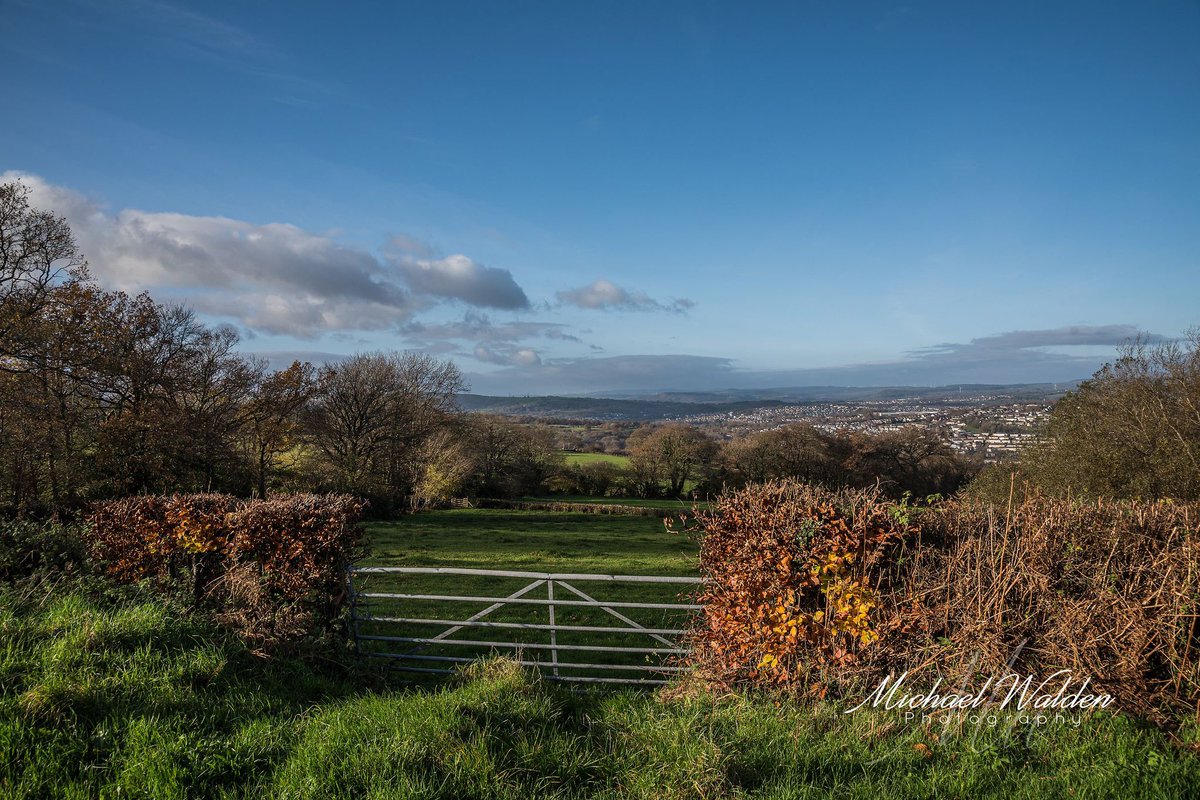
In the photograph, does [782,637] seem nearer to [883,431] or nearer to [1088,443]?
[1088,443]

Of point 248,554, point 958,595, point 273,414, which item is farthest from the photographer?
point 273,414

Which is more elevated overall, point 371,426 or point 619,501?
point 371,426

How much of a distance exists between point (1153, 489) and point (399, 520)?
3319 cm

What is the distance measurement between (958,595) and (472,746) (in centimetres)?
409

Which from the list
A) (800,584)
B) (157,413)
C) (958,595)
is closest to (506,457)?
(157,413)

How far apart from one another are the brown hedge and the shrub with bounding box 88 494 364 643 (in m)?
4.70

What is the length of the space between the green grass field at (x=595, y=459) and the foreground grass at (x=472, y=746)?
154 ft

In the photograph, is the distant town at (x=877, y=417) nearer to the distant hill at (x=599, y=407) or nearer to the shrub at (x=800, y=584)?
the distant hill at (x=599, y=407)

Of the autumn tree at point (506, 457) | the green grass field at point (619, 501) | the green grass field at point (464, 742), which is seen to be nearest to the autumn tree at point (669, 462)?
the green grass field at point (619, 501)

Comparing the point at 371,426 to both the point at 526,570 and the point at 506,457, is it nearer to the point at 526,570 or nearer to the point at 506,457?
the point at 506,457

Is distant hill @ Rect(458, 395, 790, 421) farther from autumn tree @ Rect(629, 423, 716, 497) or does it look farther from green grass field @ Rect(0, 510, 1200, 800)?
green grass field @ Rect(0, 510, 1200, 800)

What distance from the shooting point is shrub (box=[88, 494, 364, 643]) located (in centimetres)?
688

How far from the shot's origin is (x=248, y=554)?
284 inches

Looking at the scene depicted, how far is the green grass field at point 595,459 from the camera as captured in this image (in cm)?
5337
